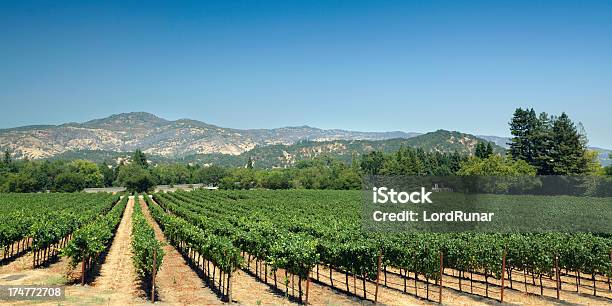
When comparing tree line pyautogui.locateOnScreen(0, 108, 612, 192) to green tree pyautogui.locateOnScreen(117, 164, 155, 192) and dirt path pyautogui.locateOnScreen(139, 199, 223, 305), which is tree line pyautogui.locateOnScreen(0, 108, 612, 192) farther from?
dirt path pyautogui.locateOnScreen(139, 199, 223, 305)

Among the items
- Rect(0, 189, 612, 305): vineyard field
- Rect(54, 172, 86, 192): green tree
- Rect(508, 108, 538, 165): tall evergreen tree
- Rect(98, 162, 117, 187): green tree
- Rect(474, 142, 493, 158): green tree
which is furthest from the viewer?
Rect(98, 162, 117, 187): green tree

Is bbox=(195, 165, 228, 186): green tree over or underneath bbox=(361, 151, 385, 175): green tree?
underneath

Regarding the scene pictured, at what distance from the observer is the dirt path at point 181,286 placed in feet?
60.6

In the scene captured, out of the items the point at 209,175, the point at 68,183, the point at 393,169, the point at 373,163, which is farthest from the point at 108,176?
the point at 393,169

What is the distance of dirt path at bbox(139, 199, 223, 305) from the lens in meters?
18.5

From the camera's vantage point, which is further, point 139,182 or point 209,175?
point 209,175

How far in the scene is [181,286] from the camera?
21156 millimetres

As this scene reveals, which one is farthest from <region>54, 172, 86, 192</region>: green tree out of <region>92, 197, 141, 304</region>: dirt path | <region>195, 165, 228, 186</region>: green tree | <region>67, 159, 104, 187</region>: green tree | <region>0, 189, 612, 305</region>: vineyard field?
<region>0, 189, 612, 305</region>: vineyard field

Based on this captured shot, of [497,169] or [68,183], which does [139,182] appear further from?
[497,169]

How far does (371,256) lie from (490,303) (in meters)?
5.36

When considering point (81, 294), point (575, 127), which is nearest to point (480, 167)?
point (575, 127)

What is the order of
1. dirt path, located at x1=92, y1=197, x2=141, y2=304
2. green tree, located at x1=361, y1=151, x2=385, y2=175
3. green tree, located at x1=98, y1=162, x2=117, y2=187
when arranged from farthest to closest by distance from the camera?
green tree, located at x1=98, y1=162, x2=117, y2=187
green tree, located at x1=361, y1=151, x2=385, y2=175
dirt path, located at x1=92, y1=197, x2=141, y2=304

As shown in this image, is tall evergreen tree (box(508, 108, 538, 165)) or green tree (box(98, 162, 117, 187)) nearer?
tall evergreen tree (box(508, 108, 538, 165))

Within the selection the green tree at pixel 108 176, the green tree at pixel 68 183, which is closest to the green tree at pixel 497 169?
the green tree at pixel 68 183
